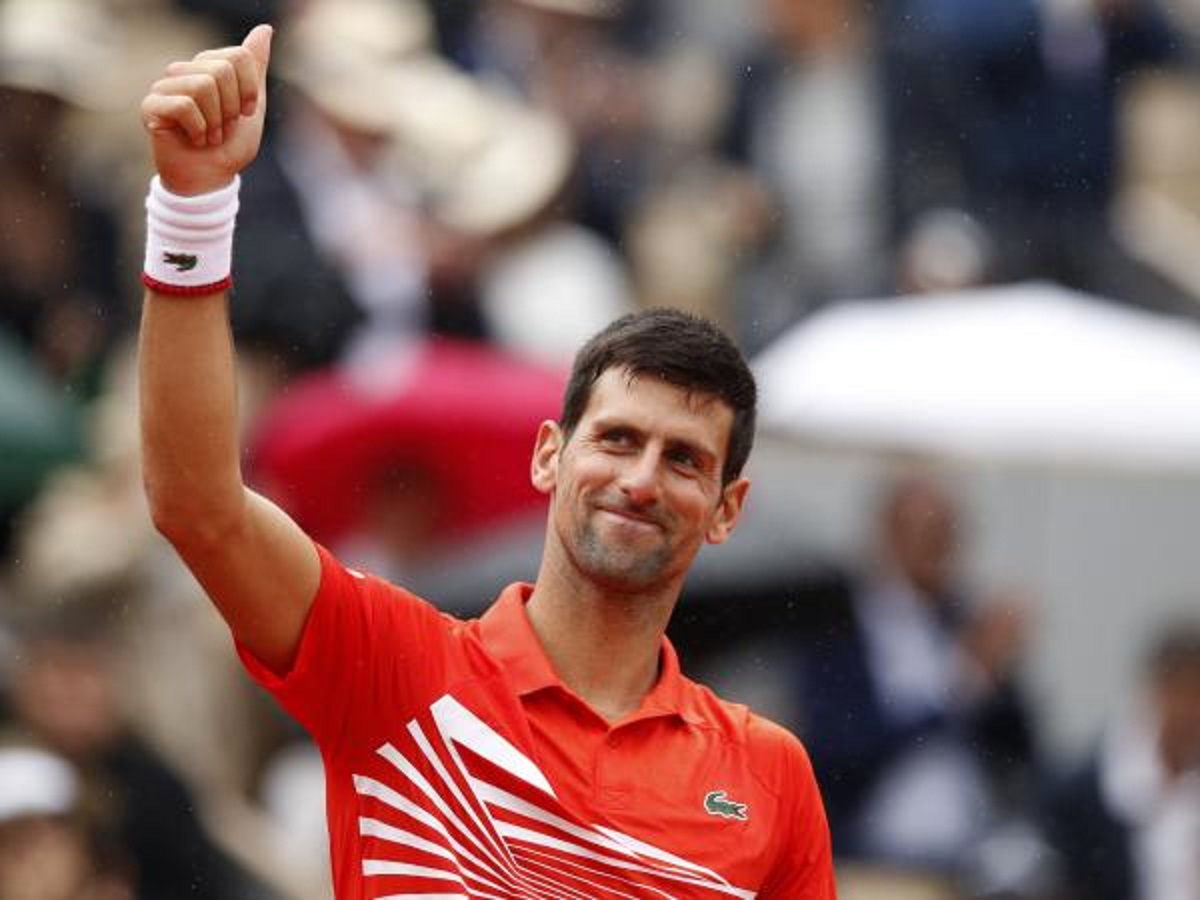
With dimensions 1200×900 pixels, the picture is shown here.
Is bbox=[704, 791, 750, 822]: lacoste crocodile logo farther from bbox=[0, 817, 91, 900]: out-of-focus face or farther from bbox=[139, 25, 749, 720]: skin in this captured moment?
bbox=[0, 817, 91, 900]: out-of-focus face

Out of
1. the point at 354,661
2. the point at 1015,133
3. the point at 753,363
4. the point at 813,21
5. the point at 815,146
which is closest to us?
the point at 354,661

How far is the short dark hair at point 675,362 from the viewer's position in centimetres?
501

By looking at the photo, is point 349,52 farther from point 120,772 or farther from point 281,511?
point 281,511

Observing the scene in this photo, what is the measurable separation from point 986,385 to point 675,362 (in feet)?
16.1

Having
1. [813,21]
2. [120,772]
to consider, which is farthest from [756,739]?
[813,21]

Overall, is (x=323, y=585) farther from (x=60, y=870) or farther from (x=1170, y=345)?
(x=1170, y=345)

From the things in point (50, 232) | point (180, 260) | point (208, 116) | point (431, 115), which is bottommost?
point (180, 260)

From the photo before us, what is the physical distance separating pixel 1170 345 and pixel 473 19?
3.08m

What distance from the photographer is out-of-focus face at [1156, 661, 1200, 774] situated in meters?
9.90

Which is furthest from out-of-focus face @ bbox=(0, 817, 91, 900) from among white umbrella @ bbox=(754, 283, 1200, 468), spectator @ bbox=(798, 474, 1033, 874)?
white umbrella @ bbox=(754, 283, 1200, 468)

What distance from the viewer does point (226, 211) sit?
456 centimetres

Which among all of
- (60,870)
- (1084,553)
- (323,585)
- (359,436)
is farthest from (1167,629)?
(323,585)

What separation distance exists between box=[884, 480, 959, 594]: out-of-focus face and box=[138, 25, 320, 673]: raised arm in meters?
5.43

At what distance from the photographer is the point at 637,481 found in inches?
193
